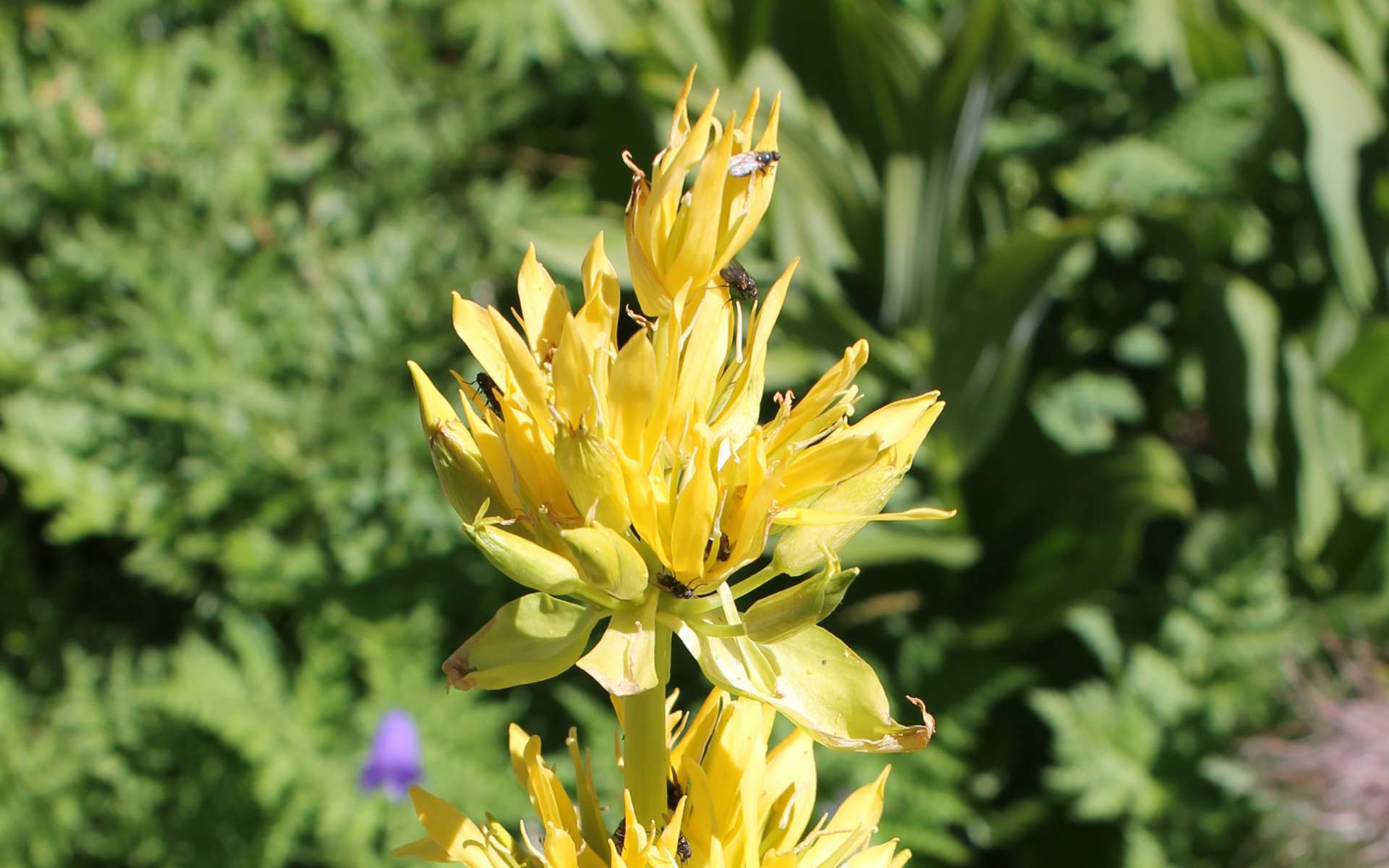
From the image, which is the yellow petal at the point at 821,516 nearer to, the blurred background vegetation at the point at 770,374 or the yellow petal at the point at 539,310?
the yellow petal at the point at 539,310

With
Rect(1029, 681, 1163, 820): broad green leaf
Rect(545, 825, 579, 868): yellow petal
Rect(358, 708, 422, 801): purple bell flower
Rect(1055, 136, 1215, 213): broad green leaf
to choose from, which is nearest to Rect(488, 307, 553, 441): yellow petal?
Rect(545, 825, 579, 868): yellow petal

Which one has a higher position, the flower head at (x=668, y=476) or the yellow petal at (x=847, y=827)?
the flower head at (x=668, y=476)

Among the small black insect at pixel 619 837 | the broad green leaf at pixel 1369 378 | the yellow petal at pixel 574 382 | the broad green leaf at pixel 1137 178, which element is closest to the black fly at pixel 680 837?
the small black insect at pixel 619 837

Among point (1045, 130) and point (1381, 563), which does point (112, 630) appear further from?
point (1381, 563)

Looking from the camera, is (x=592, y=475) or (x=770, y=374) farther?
(x=770, y=374)

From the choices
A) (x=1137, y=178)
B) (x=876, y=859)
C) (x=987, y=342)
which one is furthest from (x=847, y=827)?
(x=1137, y=178)

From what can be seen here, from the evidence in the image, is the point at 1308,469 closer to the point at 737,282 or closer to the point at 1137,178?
the point at 1137,178

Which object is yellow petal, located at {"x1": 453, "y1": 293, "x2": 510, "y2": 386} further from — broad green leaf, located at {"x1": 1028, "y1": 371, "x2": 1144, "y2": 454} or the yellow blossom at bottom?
broad green leaf, located at {"x1": 1028, "y1": 371, "x2": 1144, "y2": 454}

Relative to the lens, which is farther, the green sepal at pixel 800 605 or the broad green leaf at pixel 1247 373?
the broad green leaf at pixel 1247 373
